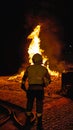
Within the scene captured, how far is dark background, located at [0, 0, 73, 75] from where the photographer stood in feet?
103

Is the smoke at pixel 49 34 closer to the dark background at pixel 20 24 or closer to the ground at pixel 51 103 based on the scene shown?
the dark background at pixel 20 24

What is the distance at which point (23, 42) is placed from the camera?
31.8 metres

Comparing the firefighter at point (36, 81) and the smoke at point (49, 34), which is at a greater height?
the smoke at point (49, 34)

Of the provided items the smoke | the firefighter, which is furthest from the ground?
the smoke

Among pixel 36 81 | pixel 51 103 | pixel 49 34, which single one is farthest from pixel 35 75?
pixel 49 34

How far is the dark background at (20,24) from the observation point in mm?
31328

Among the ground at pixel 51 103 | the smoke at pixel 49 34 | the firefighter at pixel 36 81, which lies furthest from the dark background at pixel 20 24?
the firefighter at pixel 36 81

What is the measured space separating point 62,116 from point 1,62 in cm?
1956

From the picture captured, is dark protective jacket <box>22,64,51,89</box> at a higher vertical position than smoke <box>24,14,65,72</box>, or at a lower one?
lower

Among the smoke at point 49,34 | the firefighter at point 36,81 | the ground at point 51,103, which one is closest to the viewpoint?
the firefighter at point 36,81

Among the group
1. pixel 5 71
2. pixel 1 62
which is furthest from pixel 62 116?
pixel 1 62

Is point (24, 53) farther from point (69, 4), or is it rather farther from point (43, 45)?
point (69, 4)

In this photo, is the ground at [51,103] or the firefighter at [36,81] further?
the ground at [51,103]

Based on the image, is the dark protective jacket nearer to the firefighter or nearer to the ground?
the firefighter
